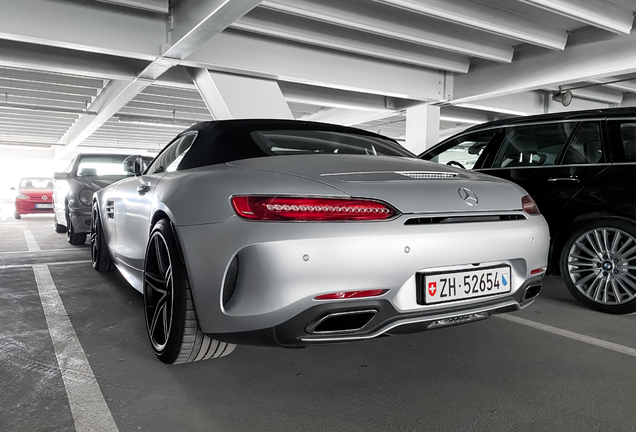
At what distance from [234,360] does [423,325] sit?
1.03 m

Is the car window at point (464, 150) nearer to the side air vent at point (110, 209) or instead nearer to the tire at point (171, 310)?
the side air vent at point (110, 209)

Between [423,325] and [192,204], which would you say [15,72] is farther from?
[423,325]

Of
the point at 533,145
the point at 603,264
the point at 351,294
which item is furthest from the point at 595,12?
the point at 351,294

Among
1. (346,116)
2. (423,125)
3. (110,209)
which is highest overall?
(346,116)

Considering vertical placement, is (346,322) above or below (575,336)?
above

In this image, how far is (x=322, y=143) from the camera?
2709 millimetres

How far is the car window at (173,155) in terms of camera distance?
105 inches

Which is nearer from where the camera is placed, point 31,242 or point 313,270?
point 313,270

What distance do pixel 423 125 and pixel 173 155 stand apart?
9372mm

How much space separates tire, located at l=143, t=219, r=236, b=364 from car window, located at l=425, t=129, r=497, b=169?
2888 millimetres

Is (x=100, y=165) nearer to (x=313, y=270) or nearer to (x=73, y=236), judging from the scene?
(x=73, y=236)

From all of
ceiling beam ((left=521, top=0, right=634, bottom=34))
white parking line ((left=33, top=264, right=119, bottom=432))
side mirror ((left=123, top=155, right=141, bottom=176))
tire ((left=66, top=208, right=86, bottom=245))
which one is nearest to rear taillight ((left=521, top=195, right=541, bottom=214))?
white parking line ((left=33, top=264, right=119, bottom=432))

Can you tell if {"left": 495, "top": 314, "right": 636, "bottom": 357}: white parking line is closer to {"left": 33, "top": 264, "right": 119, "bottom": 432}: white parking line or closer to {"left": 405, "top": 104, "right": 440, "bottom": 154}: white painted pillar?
{"left": 33, "top": 264, "right": 119, "bottom": 432}: white parking line

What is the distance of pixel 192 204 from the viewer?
2.05m
